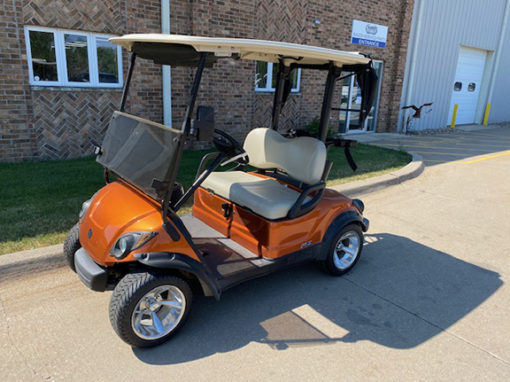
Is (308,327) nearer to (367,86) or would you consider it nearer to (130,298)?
(130,298)

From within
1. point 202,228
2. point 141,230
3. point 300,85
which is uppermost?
point 300,85

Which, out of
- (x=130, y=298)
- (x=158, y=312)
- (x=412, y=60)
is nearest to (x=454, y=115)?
(x=412, y=60)

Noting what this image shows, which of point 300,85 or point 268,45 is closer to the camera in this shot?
point 268,45

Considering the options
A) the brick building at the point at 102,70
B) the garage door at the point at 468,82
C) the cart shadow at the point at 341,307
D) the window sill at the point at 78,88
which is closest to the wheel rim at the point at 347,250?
the cart shadow at the point at 341,307

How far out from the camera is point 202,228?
3.81m

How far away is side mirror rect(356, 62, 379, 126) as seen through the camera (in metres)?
3.40

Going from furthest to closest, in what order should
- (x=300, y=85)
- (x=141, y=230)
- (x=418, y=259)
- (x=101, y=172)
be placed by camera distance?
(x=300, y=85) → (x=101, y=172) → (x=418, y=259) → (x=141, y=230)

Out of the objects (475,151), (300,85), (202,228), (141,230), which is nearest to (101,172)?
(202,228)

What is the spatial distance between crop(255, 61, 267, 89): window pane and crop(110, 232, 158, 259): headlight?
24.7ft

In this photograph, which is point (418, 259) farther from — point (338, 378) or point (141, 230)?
point (141, 230)

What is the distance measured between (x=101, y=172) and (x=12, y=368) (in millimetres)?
4262

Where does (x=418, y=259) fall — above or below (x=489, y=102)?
below

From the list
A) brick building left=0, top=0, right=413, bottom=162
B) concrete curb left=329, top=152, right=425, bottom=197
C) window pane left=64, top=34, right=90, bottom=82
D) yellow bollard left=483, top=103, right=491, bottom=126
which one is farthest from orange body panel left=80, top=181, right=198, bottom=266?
yellow bollard left=483, top=103, right=491, bottom=126

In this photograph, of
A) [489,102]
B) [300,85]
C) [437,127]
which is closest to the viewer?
[300,85]
